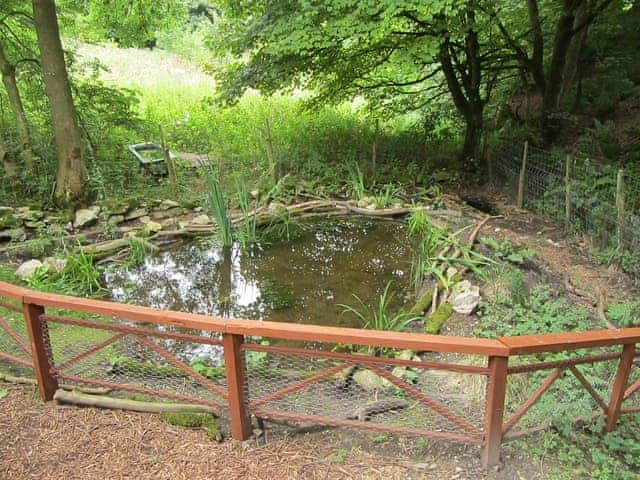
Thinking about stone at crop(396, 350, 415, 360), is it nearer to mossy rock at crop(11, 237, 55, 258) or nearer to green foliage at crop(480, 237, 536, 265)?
green foliage at crop(480, 237, 536, 265)

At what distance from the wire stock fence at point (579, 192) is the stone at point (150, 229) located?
5.71m

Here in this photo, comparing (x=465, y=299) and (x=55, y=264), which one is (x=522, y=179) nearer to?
(x=465, y=299)

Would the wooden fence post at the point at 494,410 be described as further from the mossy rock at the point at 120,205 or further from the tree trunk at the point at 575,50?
the tree trunk at the point at 575,50

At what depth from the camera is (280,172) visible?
29.1 ft

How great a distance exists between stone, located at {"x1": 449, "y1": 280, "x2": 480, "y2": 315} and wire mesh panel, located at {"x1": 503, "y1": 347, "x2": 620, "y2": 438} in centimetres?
101

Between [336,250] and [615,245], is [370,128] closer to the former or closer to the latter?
[336,250]

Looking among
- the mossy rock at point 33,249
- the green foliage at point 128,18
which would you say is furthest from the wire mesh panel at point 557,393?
the green foliage at point 128,18

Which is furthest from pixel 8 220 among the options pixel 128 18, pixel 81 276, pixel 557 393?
pixel 557 393

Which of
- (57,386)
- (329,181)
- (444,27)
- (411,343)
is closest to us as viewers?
(411,343)

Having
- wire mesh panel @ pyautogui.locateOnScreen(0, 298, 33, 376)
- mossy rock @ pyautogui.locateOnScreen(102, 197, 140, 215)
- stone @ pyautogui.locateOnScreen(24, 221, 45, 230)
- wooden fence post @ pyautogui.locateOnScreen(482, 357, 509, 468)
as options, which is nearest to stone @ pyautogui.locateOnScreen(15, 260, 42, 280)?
wire mesh panel @ pyautogui.locateOnScreen(0, 298, 33, 376)

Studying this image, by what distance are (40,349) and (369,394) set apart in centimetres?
218

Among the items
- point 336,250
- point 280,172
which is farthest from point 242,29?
point 336,250

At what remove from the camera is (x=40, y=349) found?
116 inches

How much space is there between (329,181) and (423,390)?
5.83 m
